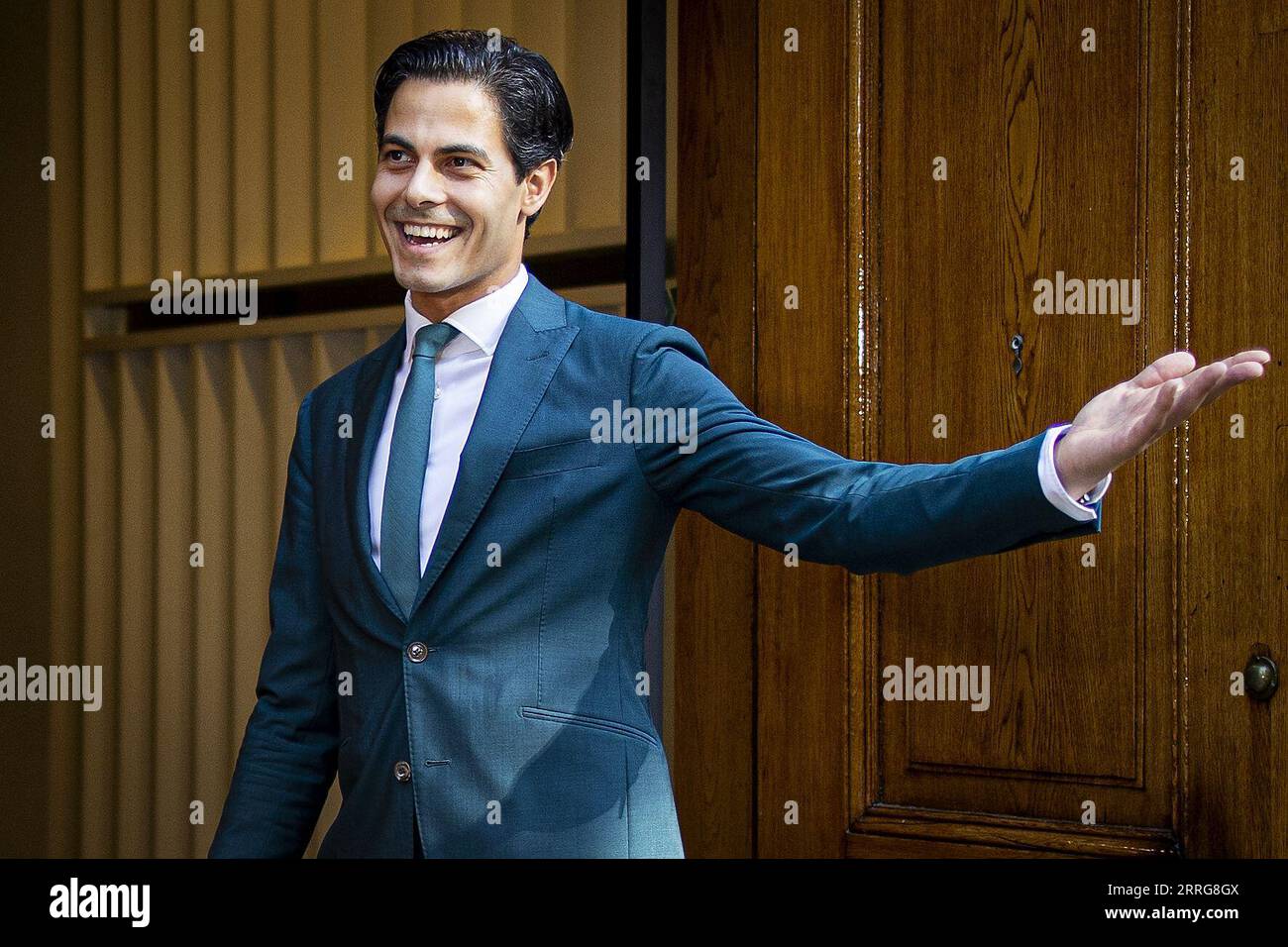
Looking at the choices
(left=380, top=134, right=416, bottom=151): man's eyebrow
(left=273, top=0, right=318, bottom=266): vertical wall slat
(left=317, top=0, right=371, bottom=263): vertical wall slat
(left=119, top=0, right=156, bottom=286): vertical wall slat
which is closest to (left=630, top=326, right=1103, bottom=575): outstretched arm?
(left=380, top=134, right=416, bottom=151): man's eyebrow

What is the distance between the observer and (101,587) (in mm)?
2658

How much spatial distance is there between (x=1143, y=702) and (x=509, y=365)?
0.89 metres

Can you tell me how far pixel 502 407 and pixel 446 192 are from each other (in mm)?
257

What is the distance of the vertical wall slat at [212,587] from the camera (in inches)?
98.2

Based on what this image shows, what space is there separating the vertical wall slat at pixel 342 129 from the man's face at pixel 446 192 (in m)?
0.82

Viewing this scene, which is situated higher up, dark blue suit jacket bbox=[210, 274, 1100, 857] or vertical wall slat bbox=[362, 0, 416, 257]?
vertical wall slat bbox=[362, 0, 416, 257]

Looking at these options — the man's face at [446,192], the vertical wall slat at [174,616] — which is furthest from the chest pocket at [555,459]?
the vertical wall slat at [174,616]

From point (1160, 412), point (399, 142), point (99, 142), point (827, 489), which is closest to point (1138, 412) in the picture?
point (1160, 412)

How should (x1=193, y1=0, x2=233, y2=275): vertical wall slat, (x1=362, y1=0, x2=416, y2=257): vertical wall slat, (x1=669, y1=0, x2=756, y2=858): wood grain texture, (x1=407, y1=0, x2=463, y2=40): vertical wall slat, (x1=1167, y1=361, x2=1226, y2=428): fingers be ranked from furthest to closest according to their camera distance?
(x1=193, y1=0, x2=233, y2=275): vertical wall slat → (x1=362, y1=0, x2=416, y2=257): vertical wall slat → (x1=407, y1=0, x2=463, y2=40): vertical wall slat → (x1=669, y1=0, x2=756, y2=858): wood grain texture → (x1=1167, y1=361, x2=1226, y2=428): fingers

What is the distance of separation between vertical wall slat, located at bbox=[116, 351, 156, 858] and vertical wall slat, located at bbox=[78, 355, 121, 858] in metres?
0.03

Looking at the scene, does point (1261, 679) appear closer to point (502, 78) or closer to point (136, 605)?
point (502, 78)

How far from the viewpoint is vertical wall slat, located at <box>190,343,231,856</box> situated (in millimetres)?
2494

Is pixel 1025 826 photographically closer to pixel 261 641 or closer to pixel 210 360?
pixel 261 641

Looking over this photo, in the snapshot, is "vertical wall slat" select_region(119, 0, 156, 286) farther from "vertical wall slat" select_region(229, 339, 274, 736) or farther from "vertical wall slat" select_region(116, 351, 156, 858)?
"vertical wall slat" select_region(229, 339, 274, 736)
